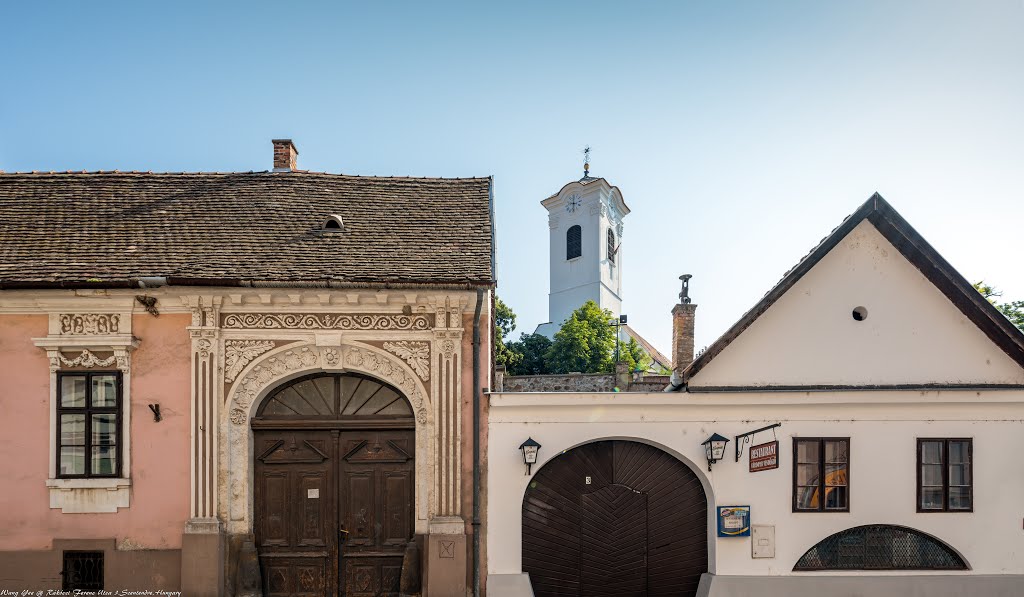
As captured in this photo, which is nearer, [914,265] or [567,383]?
[914,265]

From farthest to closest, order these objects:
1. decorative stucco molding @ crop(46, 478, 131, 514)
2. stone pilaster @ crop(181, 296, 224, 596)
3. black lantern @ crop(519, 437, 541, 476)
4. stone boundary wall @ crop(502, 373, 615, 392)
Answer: stone boundary wall @ crop(502, 373, 615, 392), black lantern @ crop(519, 437, 541, 476), decorative stucco molding @ crop(46, 478, 131, 514), stone pilaster @ crop(181, 296, 224, 596)

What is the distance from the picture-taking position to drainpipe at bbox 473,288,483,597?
27.5 feet

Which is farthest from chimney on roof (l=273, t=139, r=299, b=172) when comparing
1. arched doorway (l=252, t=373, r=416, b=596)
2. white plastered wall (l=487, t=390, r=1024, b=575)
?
white plastered wall (l=487, t=390, r=1024, b=575)

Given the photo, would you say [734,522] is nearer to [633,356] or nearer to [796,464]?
[796,464]

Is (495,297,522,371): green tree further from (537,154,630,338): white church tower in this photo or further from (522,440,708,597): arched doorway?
(522,440,708,597): arched doorway

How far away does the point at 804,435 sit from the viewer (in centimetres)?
872

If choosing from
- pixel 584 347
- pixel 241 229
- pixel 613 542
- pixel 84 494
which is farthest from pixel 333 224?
pixel 584 347

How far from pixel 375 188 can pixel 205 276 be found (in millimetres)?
3685

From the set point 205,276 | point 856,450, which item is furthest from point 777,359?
point 205,276

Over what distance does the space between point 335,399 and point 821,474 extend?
7.08 m

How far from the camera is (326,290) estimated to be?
27.2ft

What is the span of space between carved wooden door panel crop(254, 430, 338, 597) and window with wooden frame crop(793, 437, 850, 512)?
6653mm

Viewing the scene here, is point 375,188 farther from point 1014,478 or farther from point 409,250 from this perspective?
point 1014,478

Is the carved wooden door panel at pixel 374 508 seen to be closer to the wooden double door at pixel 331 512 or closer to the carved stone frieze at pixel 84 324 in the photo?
the wooden double door at pixel 331 512
